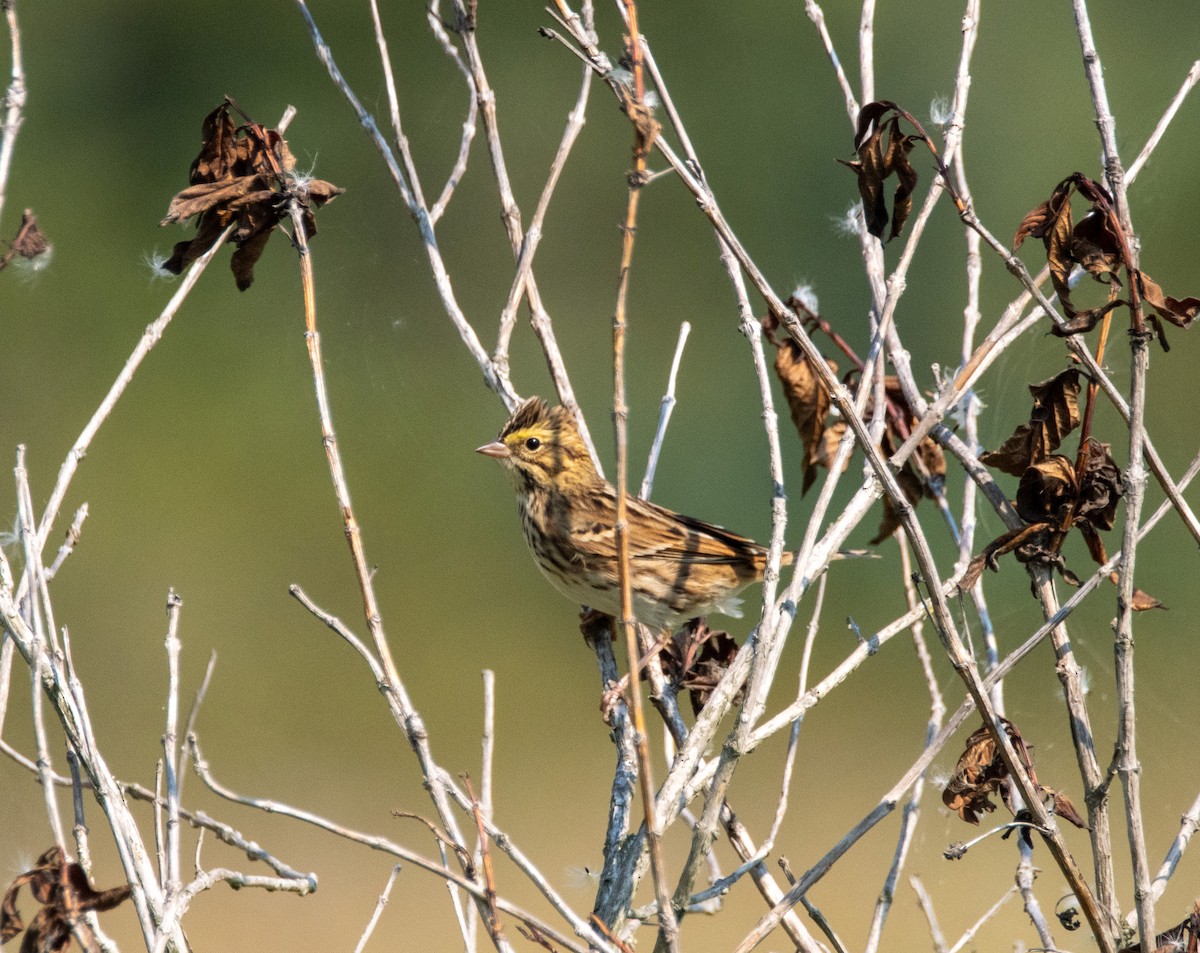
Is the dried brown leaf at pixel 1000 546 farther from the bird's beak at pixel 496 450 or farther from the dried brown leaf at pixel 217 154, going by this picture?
the bird's beak at pixel 496 450

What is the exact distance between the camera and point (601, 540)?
4.45 m

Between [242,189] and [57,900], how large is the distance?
1357 millimetres

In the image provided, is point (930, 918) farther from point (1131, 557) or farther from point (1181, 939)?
point (1131, 557)

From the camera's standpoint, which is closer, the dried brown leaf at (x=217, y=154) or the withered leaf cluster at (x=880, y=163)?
the withered leaf cluster at (x=880, y=163)

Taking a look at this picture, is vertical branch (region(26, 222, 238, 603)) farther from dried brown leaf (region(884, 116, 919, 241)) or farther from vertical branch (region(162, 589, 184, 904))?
dried brown leaf (region(884, 116, 919, 241))

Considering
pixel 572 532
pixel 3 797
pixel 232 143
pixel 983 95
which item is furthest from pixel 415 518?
pixel 232 143

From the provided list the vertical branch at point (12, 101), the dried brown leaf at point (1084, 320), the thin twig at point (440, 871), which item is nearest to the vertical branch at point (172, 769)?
the thin twig at point (440, 871)

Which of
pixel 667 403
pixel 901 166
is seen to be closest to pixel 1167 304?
pixel 901 166

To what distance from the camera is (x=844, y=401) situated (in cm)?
217

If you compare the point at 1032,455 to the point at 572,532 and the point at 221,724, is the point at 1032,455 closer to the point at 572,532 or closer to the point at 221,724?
the point at 572,532

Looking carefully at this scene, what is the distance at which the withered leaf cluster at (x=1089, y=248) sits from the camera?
Answer: 88.7 inches

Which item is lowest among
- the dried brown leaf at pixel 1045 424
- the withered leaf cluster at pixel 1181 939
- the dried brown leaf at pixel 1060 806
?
the withered leaf cluster at pixel 1181 939

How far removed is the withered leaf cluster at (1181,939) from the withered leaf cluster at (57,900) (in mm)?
1775

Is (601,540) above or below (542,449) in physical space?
below
